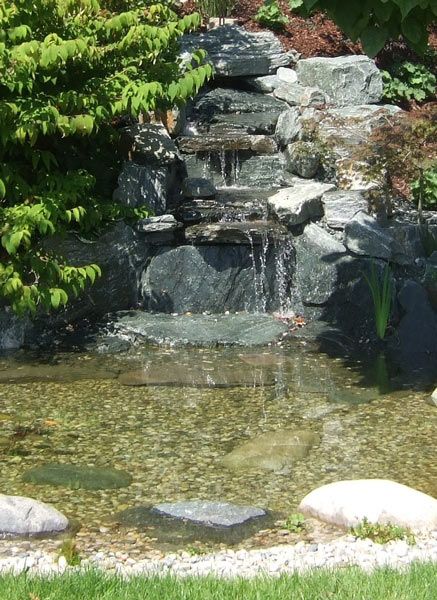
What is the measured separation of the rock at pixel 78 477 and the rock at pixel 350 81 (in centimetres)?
815

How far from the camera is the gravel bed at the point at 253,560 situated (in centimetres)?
453

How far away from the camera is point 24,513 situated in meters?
5.25

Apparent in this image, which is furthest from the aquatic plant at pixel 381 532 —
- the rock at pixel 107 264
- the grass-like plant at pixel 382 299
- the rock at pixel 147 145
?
the rock at pixel 147 145

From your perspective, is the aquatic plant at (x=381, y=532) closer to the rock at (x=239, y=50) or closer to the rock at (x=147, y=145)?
the rock at (x=147, y=145)

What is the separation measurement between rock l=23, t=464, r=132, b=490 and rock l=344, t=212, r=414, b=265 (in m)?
4.56

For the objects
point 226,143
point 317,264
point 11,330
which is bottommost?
point 11,330

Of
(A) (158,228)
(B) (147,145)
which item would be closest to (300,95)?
(B) (147,145)

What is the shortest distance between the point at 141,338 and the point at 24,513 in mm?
4418

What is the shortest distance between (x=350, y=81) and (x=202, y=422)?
727 centimetres

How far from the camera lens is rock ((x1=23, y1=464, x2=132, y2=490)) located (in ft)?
20.0

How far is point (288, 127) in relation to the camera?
12.2m

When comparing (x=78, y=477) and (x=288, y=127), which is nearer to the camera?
(x=78, y=477)

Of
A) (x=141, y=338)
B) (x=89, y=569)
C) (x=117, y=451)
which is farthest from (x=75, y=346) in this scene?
(x=89, y=569)

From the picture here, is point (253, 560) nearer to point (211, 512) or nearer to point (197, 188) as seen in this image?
point (211, 512)
